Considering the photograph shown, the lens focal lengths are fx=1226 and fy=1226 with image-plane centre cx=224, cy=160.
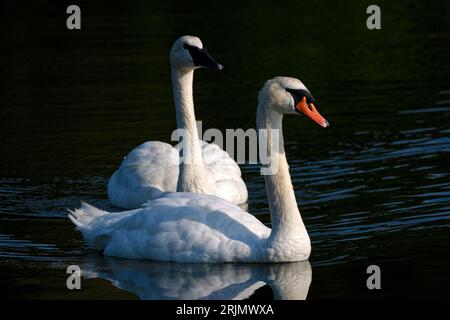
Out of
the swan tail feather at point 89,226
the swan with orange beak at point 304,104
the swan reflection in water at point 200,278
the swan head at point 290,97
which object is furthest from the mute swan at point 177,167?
the swan reflection in water at point 200,278

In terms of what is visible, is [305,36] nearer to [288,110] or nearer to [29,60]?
[29,60]

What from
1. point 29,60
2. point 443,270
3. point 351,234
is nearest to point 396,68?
point 29,60

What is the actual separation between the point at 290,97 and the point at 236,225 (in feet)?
4.50

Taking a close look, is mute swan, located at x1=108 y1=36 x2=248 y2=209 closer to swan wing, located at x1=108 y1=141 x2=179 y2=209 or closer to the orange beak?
swan wing, located at x1=108 y1=141 x2=179 y2=209

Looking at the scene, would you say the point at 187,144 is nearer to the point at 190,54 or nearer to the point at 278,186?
the point at 190,54

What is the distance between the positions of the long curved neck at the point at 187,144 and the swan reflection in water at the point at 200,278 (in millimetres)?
2212

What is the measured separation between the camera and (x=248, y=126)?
18734 mm

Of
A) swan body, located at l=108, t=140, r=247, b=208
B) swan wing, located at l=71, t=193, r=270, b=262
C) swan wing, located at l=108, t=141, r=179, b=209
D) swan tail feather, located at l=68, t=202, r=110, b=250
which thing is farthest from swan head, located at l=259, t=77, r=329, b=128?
swan wing, located at l=108, t=141, r=179, b=209

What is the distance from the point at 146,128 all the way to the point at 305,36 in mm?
8148

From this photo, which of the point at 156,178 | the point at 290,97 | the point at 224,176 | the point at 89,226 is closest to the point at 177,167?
the point at 156,178

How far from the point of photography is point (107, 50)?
26109mm

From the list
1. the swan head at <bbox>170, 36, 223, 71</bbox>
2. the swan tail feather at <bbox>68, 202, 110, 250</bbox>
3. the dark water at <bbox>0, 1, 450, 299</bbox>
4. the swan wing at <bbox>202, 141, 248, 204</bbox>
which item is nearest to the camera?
the dark water at <bbox>0, 1, 450, 299</bbox>

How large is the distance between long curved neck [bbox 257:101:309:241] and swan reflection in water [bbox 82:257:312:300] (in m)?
0.35

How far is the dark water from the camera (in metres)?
11.8
